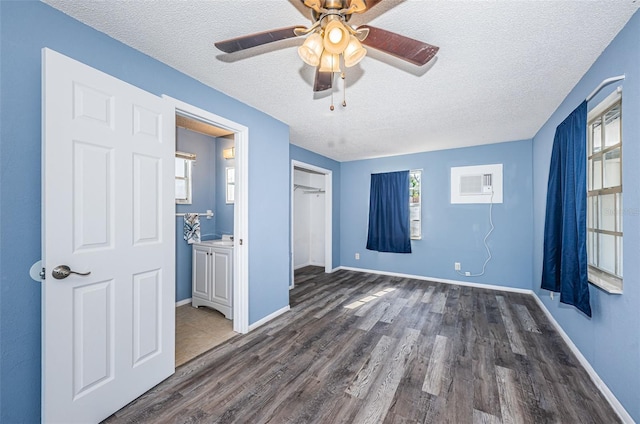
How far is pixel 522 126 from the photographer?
128 inches

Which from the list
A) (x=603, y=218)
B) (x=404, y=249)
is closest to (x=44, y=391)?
(x=603, y=218)

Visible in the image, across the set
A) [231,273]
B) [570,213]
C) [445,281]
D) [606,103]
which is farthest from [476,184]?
[231,273]

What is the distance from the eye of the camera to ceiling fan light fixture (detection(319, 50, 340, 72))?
1.38 m

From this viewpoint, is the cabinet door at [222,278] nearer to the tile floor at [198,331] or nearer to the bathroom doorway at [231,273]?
the bathroom doorway at [231,273]

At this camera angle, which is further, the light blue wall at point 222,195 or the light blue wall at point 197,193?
the light blue wall at point 222,195

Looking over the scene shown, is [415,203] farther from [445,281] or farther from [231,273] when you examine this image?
[231,273]

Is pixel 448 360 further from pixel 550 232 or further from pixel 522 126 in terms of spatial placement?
pixel 522 126

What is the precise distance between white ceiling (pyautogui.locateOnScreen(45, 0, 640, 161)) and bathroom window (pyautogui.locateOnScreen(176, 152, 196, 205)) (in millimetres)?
1579

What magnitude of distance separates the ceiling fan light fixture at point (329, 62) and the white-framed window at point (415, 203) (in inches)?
145

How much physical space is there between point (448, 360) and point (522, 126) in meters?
3.06

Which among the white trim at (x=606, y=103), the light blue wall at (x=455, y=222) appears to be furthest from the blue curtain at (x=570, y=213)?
the light blue wall at (x=455, y=222)

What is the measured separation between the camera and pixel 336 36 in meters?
1.17

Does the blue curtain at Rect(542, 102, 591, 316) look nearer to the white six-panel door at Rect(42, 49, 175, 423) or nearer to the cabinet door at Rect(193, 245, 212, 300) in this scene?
the white six-panel door at Rect(42, 49, 175, 423)

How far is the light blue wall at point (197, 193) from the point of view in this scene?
3473mm
